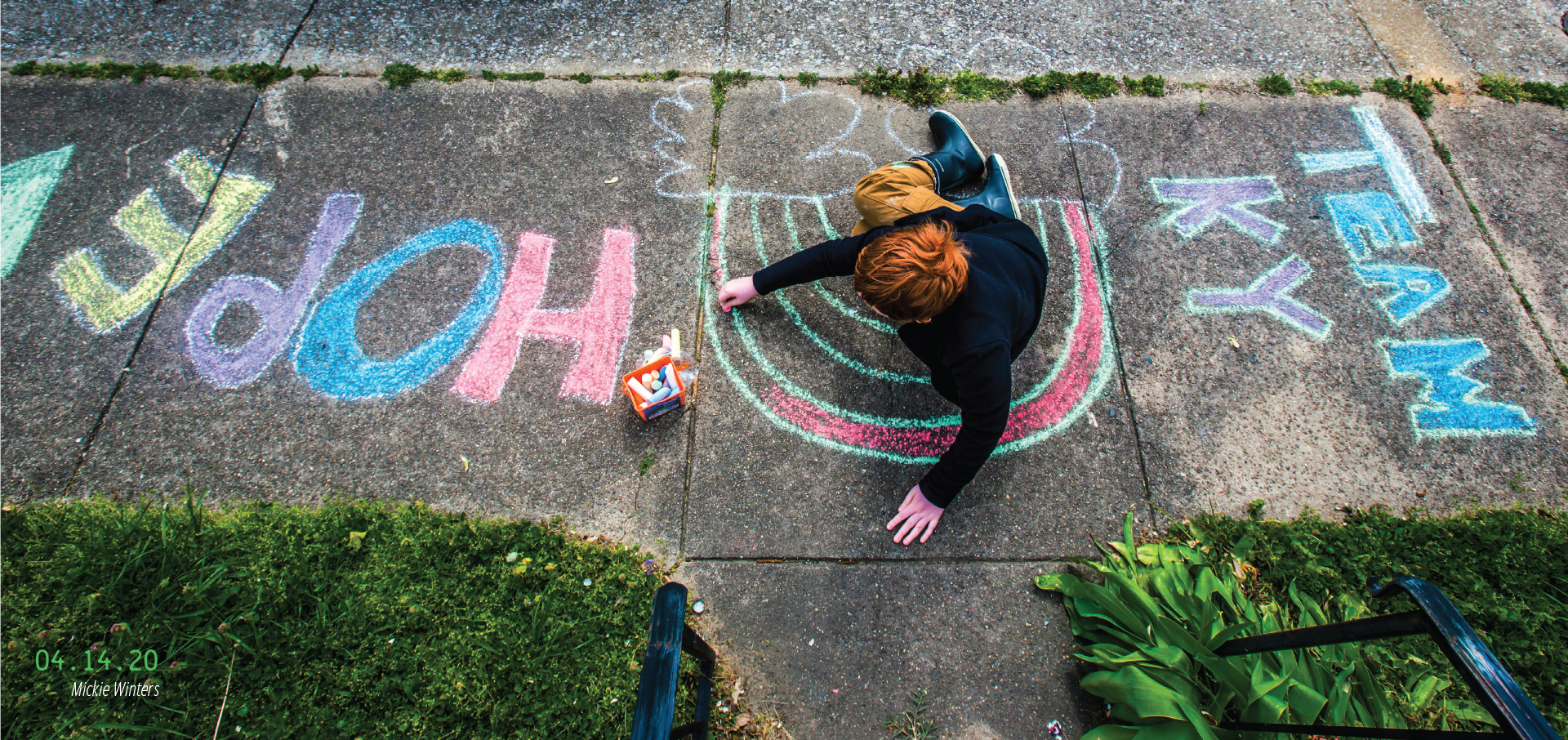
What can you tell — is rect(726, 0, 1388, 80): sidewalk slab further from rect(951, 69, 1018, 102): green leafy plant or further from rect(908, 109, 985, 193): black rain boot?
rect(908, 109, 985, 193): black rain boot

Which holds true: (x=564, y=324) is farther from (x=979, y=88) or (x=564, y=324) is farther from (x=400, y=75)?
(x=979, y=88)

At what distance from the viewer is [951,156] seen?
3277 mm

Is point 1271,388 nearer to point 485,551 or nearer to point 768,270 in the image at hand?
point 768,270

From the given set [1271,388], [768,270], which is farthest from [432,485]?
[1271,388]

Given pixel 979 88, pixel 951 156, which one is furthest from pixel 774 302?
pixel 979 88

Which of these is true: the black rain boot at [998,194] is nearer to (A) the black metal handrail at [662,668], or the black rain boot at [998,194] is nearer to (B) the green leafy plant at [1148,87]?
(B) the green leafy plant at [1148,87]

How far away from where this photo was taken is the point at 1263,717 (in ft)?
6.67

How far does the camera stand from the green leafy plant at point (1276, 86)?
12.1 feet

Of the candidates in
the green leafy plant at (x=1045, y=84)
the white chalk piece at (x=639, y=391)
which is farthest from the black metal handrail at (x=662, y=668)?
the green leafy plant at (x=1045, y=84)

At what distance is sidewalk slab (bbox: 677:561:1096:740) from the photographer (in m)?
2.36

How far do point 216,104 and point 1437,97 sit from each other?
6606 mm

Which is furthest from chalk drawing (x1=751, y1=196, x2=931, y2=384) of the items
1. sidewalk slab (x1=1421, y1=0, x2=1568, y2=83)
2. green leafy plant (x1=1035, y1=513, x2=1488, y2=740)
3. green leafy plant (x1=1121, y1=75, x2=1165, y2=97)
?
sidewalk slab (x1=1421, y1=0, x2=1568, y2=83)

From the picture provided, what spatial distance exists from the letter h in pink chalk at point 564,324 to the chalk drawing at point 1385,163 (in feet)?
11.6

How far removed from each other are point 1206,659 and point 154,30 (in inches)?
233
